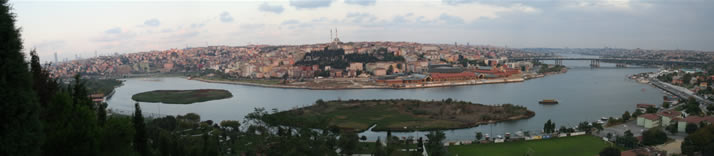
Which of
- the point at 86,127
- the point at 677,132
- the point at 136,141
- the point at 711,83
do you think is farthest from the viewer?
the point at 711,83

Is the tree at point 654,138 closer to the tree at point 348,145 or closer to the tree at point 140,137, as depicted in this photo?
the tree at point 348,145

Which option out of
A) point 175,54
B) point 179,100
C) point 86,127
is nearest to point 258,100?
point 179,100

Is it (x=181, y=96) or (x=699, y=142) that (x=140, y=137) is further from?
(x=181, y=96)

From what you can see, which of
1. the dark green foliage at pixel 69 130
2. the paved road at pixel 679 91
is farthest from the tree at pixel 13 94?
the paved road at pixel 679 91

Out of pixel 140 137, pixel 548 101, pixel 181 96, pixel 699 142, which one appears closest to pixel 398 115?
pixel 548 101

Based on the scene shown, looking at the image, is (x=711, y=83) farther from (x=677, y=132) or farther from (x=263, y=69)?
(x=263, y=69)

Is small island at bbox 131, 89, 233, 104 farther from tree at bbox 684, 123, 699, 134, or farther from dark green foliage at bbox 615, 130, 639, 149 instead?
tree at bbox 684, 123, 699, 134
